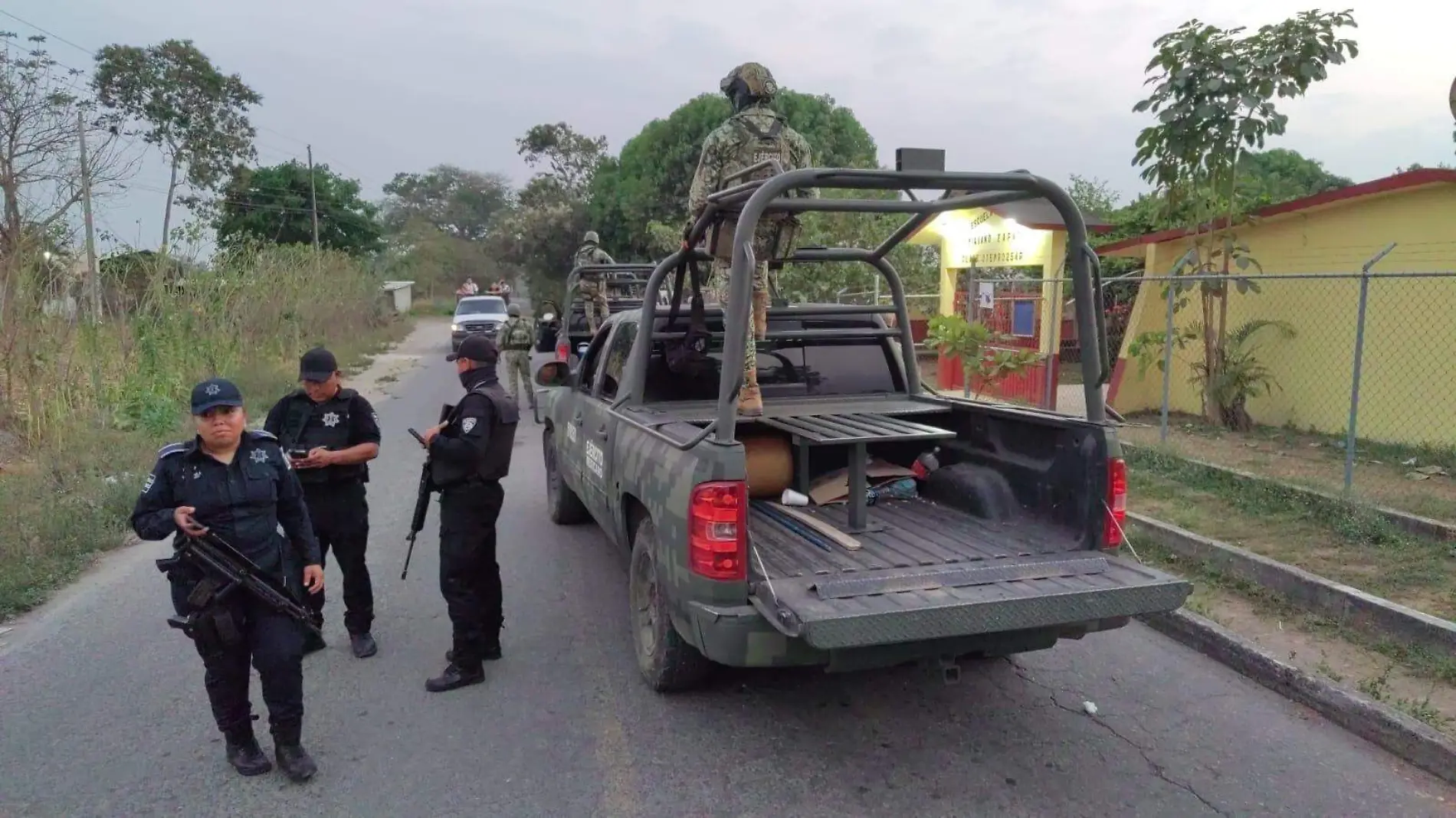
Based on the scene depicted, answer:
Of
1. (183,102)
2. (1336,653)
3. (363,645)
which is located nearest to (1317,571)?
(1336,653)

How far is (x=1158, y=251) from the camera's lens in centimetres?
1177

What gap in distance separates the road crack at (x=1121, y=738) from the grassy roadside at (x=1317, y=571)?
1085mm

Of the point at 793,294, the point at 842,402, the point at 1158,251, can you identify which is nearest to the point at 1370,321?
the point at 1158,251

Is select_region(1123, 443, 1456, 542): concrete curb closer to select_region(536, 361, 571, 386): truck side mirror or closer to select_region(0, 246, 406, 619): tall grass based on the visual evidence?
select_region(536, 361, 571, 386): truck side mirror

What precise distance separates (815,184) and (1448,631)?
3.55 m

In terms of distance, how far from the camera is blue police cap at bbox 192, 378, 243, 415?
338 cm

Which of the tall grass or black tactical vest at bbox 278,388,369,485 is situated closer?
black tactical vest at bbox 278,388,369,485

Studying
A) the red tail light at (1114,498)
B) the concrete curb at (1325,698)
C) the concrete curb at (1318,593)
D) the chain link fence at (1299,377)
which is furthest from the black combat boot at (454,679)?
the chain link fence at (1299,377)

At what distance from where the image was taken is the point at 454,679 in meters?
4.30

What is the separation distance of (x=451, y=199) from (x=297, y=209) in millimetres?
46580

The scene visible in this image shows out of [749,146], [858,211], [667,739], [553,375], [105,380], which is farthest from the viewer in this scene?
[105,380]

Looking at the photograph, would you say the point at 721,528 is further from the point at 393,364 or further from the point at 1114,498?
the point at 393,364

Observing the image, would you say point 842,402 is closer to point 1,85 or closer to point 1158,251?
Result: point 1158,251

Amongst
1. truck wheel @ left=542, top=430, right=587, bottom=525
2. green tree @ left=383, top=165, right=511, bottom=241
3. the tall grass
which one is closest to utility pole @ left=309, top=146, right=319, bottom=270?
the tall grass
